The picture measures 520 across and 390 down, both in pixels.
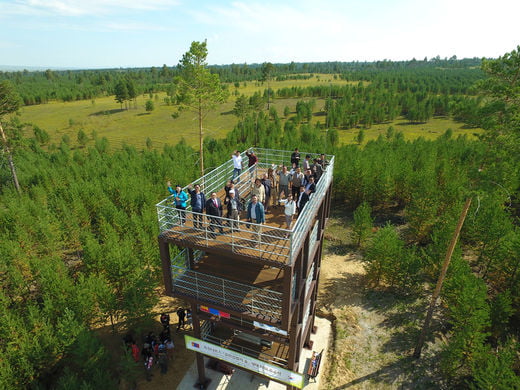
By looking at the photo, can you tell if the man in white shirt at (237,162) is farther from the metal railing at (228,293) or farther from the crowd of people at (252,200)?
the metal railing at (228,293)

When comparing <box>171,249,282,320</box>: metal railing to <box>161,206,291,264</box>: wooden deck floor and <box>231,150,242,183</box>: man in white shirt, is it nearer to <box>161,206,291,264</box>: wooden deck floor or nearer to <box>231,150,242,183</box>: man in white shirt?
<box>161,206,291,264</box>: wooden deck floor

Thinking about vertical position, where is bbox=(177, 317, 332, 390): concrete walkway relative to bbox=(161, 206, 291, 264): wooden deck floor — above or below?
below

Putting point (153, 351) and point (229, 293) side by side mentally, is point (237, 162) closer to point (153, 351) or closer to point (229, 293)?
point (229, 293)

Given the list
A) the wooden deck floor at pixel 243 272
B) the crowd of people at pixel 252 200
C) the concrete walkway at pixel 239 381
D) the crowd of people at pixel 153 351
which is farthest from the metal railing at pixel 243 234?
the concrete walkway at pixel 239 381

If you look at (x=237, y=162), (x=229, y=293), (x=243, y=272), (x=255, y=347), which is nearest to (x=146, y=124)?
(x=237, y=162)

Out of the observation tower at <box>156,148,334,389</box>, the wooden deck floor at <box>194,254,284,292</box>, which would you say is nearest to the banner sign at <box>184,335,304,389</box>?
the observation tower at <box>156,148,334,389</box>
